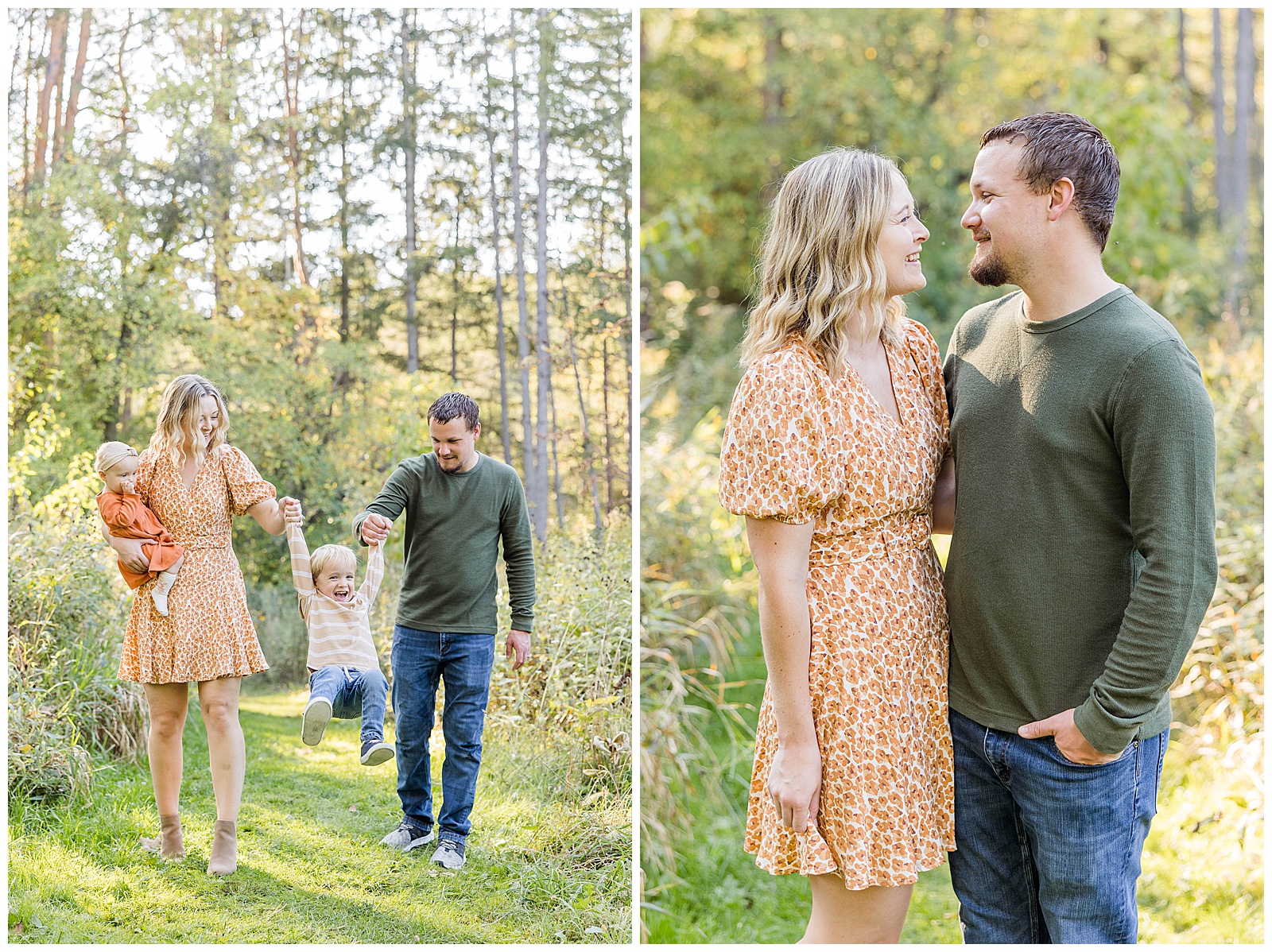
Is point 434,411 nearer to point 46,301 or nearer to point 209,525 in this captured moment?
point 209,525

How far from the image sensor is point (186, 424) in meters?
2.55

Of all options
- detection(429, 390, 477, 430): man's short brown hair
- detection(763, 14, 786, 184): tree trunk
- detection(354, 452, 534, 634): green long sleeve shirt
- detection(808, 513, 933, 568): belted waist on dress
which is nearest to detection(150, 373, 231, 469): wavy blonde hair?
detection(354, 452, 534, 634): green long sleeve shirt

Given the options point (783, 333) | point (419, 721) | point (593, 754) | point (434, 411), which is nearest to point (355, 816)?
point (419, 721)

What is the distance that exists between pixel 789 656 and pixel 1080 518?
0.61 metres

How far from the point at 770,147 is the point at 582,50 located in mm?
4907

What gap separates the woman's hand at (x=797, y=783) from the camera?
1.79 meters

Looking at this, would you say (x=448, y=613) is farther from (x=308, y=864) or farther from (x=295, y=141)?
(x=295, y=141)

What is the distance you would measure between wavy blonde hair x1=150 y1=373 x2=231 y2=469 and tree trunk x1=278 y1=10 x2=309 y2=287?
41 cm

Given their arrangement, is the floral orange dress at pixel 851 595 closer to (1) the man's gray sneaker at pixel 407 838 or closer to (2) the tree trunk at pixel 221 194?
(1) the man's gray sneaker at pixel 407 838

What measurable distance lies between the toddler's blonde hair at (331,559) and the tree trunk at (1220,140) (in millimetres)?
7467

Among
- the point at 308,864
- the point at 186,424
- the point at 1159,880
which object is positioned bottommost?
the point at 1159,880

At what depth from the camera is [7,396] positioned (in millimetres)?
2621

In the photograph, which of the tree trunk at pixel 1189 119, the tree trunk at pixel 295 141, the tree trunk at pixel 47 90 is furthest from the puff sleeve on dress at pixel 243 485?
the tree trunk at pixel 1189 119

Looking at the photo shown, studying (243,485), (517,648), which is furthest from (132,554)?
(517,648)
